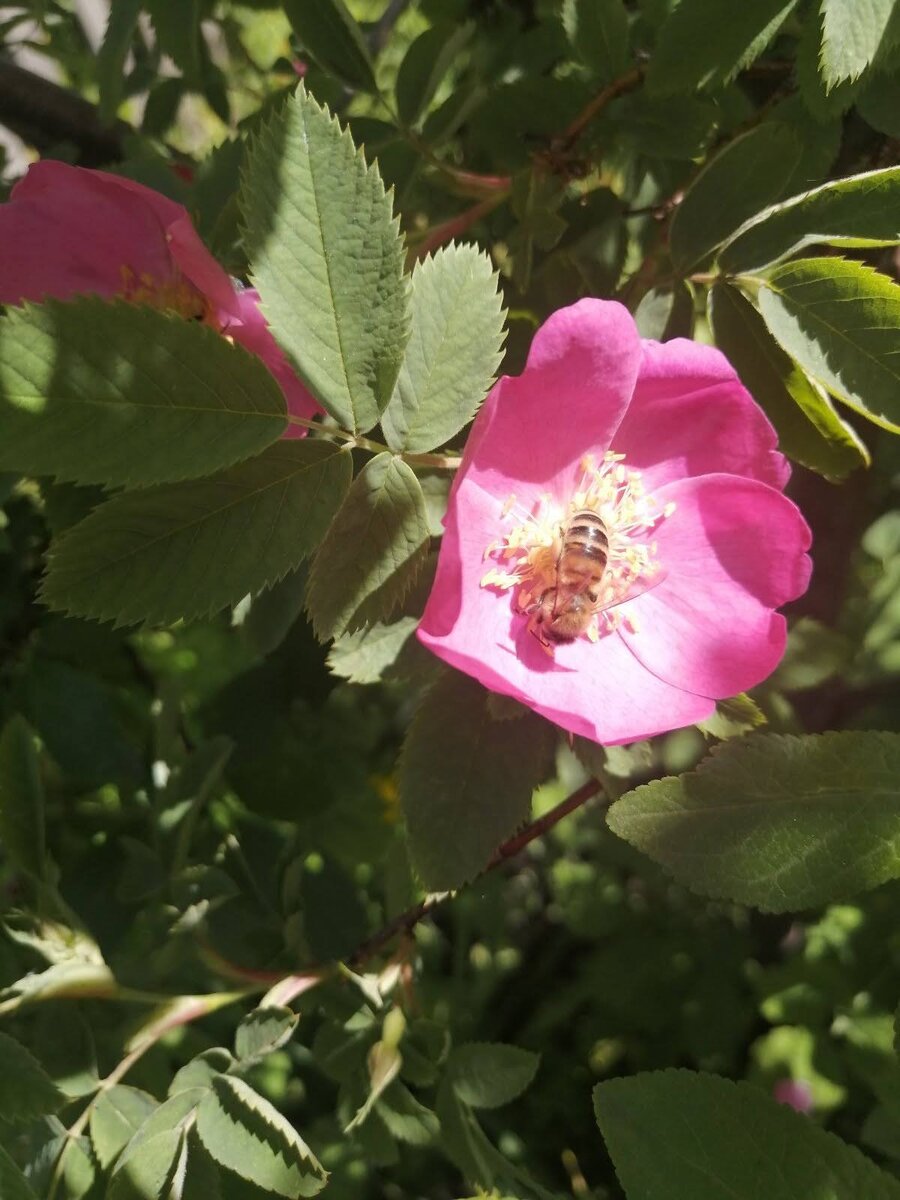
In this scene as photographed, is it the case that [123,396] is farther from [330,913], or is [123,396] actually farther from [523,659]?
[330,913]

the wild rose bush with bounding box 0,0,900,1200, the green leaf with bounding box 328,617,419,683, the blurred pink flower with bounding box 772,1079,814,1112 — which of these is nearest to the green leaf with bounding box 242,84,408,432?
the wild rose bush with bounding box 0,0,900,1200

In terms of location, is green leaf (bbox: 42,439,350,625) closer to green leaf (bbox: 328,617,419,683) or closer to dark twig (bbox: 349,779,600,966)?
green leaf (bbox: 328,617,419,683)

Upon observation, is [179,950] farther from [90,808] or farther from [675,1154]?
[675,1154]

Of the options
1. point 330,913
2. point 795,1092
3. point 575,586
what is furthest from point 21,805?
point 795,1092

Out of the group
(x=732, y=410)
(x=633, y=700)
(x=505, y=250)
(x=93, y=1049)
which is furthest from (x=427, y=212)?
(x=93, y=1049)

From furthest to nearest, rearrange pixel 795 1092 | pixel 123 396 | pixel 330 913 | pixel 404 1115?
1. pixel 795 1092
2. pixel 330 913
3. pixel 404 1115
4. pixel 123 396

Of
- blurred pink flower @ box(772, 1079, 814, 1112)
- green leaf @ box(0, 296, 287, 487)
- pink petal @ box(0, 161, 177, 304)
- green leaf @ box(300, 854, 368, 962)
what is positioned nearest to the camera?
green leaf @ box(0, 296, 287, 487)
